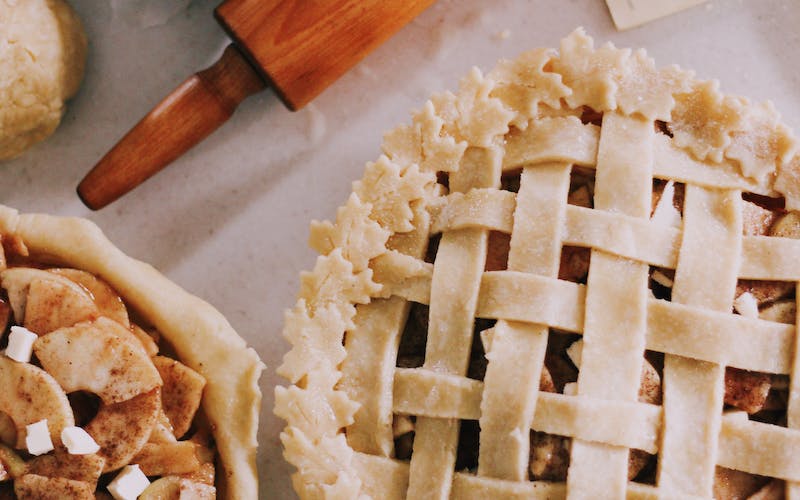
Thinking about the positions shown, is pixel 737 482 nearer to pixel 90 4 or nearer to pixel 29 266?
pixel 29 266

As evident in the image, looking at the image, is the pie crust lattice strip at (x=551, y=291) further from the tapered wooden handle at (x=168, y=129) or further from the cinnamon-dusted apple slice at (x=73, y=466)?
the tapered wooden handle at (x=168, y=129)

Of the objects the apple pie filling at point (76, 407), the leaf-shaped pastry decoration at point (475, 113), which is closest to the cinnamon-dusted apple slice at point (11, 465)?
the apple pie filling at point (76, 407)

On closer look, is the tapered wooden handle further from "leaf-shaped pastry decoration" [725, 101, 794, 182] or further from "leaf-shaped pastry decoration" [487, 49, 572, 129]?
"leaf-shaped pastry decoration" [725, 101, 794, 182]

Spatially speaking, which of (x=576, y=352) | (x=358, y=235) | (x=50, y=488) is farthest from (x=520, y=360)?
(x=50, y=488)

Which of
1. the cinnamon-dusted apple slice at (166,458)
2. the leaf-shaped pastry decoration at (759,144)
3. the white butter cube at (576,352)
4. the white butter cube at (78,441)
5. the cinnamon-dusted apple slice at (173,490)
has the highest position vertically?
the white butter cube at (78,441)

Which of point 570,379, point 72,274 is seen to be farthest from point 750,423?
point 72,274

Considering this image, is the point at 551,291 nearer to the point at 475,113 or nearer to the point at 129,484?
the point at 475,113
